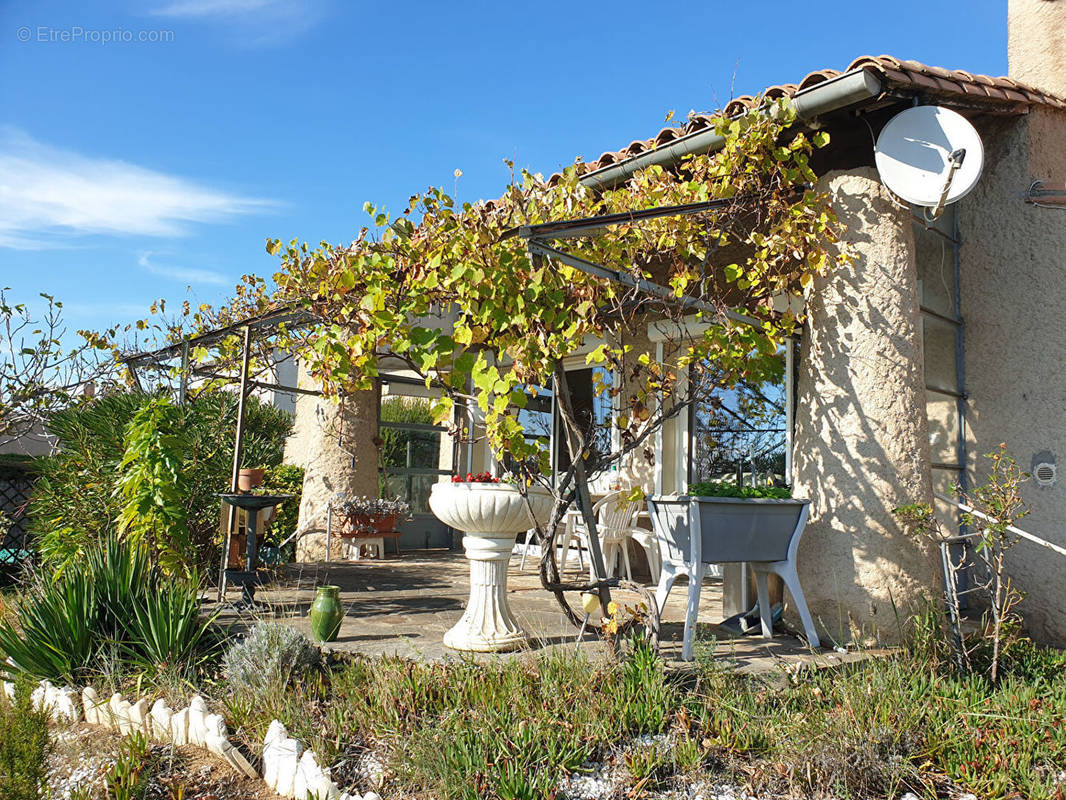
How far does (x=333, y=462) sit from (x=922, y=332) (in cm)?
646

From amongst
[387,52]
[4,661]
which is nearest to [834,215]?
[387,52]

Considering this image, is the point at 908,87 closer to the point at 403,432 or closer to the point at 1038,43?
the point at 1038,43

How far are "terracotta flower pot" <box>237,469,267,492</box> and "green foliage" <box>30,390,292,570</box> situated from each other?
10.2 inches

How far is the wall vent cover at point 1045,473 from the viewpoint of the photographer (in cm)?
500

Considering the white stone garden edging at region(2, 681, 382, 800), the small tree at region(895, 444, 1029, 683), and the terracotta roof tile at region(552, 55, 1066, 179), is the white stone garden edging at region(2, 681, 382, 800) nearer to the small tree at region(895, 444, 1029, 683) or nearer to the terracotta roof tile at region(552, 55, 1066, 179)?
the small tree at region(895, 444, 1029, 683)

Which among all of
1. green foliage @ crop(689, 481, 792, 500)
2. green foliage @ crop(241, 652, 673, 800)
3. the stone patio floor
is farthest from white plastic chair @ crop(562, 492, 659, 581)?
green foliage @ crop(241, 652, 673, 800)

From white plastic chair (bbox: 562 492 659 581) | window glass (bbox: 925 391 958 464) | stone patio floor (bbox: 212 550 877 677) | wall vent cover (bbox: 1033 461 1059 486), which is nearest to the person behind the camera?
stone patio floor (bbox: 212 550 877 677)

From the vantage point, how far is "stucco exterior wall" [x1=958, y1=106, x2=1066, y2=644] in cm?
501

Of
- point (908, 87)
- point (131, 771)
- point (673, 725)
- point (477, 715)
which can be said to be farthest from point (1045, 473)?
point (131, 771)

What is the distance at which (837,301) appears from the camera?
16.0 feet

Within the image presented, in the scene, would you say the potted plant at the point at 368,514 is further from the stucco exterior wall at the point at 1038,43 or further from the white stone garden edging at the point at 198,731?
the stucco exterior wall at the point at 1038,43

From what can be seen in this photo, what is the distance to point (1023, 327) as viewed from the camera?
5.28 meters

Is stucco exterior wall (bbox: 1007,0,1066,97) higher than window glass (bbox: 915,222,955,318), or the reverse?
stucco exterior wall (bbox: 1007,0,1066,97)

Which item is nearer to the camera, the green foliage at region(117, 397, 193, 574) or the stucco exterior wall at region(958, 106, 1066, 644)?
the stucco exterior wall at region(958, 106, 1066, 644)
